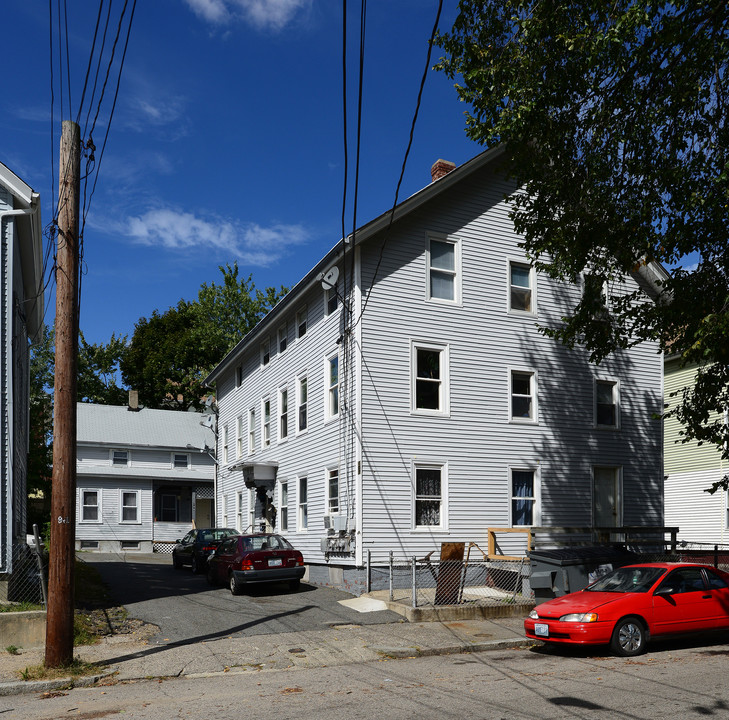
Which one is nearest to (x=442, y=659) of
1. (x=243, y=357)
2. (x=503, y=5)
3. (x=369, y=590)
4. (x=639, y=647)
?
(x=639, y=647)

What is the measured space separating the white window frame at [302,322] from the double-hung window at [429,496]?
20.1 feet

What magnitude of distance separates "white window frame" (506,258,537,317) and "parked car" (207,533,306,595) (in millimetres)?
9068

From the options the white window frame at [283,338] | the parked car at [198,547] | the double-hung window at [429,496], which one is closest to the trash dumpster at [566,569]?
the double-hung window at [429,496]

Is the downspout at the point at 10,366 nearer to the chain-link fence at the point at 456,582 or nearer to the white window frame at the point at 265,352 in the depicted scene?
the chain-link fence at the point at 456,582

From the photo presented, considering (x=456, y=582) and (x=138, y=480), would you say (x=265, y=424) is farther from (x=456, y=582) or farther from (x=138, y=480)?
(x=138, y=480)

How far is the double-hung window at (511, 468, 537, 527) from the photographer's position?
21984mm

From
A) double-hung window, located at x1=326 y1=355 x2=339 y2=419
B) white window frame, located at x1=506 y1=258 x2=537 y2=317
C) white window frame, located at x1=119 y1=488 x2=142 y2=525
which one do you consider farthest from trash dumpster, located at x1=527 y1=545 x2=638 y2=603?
white window frame, located at x1=119 y1=488 x2=142 y2=525

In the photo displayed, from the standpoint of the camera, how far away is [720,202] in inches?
594

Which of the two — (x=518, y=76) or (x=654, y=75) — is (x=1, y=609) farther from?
(x=654, y=75)

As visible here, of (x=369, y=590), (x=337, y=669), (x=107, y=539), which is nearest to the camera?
(x=337, y=669)

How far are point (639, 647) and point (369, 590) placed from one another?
7.85 metres

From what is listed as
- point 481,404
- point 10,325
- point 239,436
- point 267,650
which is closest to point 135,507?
point 239,436

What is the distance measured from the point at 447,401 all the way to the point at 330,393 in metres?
3.27

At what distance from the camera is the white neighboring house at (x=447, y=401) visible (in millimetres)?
20344
